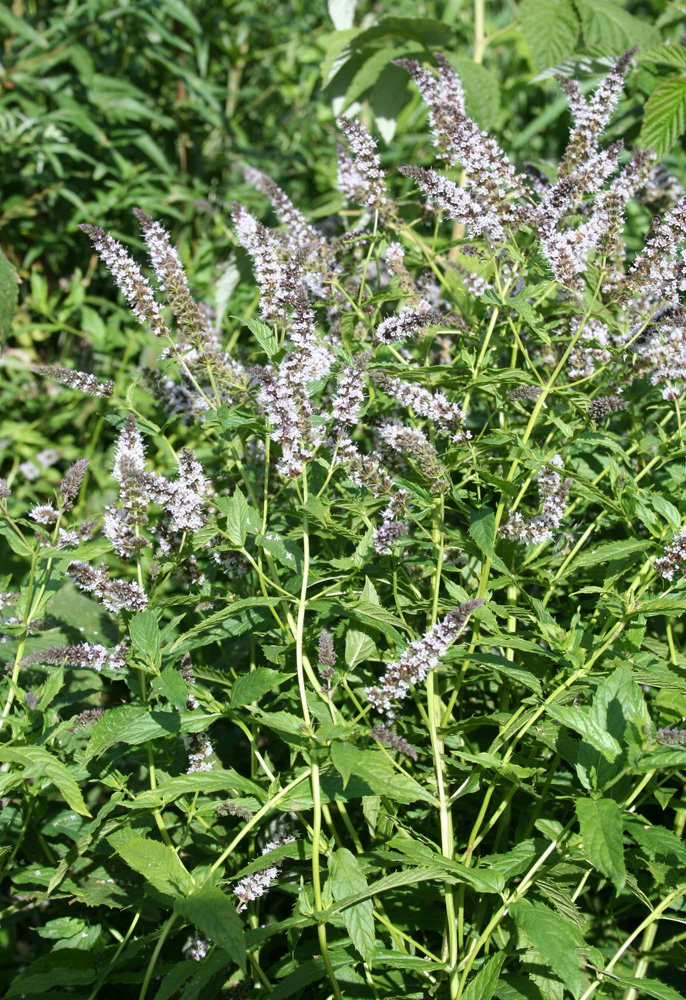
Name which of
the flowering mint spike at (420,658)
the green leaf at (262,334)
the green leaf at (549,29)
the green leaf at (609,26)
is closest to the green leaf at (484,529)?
the flowering mint spike at (420,658)

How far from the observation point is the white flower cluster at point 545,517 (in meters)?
1.83

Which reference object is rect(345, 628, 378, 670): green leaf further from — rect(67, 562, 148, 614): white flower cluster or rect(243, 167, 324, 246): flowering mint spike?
rect(243, 167, 324, 246): flowering mint spike

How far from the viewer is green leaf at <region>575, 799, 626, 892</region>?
50.8 inches

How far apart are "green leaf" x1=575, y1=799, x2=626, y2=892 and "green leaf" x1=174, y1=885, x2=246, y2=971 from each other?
0.54m

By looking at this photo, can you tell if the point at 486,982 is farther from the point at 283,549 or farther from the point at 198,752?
the point at 283,549

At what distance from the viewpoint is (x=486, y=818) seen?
199 cm

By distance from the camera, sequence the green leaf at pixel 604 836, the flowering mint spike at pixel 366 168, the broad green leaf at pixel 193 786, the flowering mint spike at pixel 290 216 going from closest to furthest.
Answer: the green leaf at pixel 604 836, the broad green leaf at pixel 193 786, the flowering mint spike at pixel 366 168, the flowering mint spike at pixel 290 216

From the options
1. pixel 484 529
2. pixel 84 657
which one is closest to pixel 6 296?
pixel 84 657

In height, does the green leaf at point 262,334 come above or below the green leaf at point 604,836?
above

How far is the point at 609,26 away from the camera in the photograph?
3.00m

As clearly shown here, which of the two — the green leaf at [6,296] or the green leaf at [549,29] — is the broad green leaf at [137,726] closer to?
the green leaf at [6,296]

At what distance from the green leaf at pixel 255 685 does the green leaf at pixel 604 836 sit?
561 mm

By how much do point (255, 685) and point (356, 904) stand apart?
1.37 ft

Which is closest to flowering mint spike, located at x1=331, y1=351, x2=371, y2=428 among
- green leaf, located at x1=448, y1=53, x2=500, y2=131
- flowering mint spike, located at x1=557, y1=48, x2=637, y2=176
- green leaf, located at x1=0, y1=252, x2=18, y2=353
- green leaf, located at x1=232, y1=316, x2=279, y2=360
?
green leaf, located at x1=232, y1=316, x2=279, y2=360
